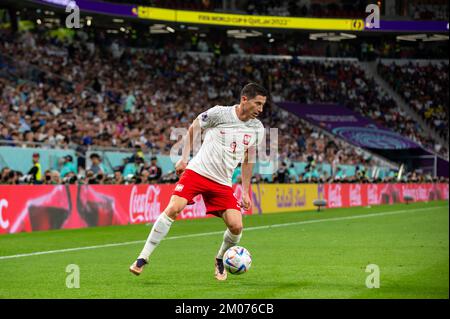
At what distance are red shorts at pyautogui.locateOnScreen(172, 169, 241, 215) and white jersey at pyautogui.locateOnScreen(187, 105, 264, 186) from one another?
0.22 ft

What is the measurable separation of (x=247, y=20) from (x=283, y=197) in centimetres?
2341

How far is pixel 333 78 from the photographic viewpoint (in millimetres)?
63375

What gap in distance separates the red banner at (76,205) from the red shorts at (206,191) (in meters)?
9.58

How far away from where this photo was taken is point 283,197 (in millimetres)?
34812

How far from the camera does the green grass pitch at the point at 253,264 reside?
9.52 metres

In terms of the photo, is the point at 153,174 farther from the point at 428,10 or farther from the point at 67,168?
the point at 428,10

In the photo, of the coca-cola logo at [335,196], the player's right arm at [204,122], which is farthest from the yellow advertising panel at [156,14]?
the player's right arm at [204,122]

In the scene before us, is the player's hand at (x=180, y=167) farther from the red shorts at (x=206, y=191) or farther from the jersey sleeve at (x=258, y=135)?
the jersey sleeve at (x=258, y=135)

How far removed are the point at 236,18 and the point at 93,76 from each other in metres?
15.8

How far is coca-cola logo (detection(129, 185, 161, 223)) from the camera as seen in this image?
2489 cm

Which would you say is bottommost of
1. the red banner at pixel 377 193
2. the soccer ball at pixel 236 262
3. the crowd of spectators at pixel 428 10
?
the red banner at pixel 377 193

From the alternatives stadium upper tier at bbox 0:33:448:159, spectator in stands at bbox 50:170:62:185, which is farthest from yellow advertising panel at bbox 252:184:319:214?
spectator in stands at bbox 50:170:62:185

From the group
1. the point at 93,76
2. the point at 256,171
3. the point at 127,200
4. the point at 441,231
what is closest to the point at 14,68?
the point at 93,76
